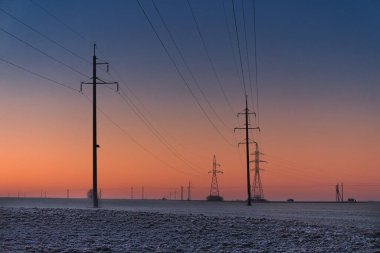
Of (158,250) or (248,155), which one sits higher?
(248,155)

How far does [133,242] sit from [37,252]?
5.87 meters

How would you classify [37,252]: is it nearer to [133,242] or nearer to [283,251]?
[133,242]

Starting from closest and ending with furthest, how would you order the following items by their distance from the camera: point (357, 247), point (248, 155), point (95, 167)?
point (357, 247), point (95, 167), point (248, 155)

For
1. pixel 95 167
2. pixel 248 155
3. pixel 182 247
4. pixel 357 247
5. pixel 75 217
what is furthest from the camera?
pixel 248 155

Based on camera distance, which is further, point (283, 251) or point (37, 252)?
point (283, 251)

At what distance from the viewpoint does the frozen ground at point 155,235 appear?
29953mm

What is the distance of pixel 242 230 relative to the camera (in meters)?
38.8

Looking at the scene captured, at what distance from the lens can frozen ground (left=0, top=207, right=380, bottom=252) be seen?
98.3ft

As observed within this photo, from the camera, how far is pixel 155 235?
3488 centimetres

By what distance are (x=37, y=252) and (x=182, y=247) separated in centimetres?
681

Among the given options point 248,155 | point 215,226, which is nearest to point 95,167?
point 215,226

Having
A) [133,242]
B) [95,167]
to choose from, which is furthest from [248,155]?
[133,242]

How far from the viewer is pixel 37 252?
87.6ft

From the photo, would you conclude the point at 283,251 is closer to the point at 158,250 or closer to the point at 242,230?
the point at 158,250
